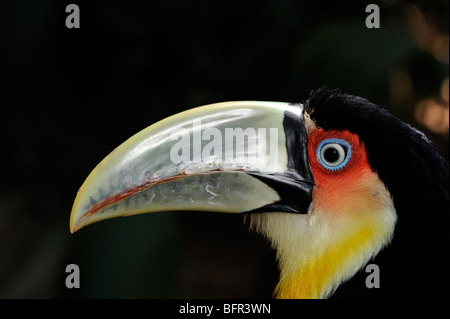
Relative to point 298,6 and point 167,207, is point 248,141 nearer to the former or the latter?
point 167,207

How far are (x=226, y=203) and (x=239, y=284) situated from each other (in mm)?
3600

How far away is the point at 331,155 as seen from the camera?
1771 mm

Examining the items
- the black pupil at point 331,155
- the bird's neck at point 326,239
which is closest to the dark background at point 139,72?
the bird's neck at point 326,239

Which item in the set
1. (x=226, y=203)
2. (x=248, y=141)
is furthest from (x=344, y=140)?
(x=226, y=203)

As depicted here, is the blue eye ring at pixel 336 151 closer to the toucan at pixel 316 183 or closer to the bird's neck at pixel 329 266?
the toucan at pixel 316 183

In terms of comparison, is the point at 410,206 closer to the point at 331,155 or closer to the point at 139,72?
the point at 331,155

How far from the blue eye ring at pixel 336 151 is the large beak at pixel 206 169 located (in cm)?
6

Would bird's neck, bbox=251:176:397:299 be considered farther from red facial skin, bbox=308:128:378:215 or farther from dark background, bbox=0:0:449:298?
dark background, bbox=0:0:449:298

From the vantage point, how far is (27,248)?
4133 millimetres

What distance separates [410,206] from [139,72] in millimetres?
3233

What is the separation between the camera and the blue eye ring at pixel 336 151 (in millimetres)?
1751

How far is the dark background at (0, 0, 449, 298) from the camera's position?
395cm

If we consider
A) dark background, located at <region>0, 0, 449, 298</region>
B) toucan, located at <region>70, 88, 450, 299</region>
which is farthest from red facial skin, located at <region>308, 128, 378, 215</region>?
dark background, located at <region>0, 0, 449, 298</region>

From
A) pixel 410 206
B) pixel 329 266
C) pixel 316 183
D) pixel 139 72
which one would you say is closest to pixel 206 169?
pixel 316 183
